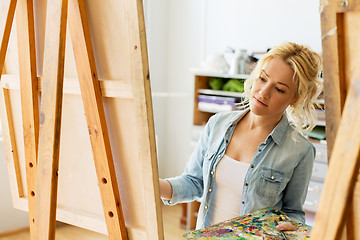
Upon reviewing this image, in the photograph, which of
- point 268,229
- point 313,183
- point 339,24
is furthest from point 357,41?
point 313,183

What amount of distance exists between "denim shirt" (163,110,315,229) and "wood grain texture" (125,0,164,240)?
0.37m

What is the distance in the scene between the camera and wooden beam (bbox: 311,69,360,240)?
0.88 m

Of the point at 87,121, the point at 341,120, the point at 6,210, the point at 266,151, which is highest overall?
the point at 341,120

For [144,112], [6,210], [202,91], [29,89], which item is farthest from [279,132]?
[6,210]

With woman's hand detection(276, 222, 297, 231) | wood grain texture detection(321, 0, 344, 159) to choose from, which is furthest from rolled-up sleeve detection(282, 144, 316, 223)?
wood grain texture detection(321, 0, 344, 159)

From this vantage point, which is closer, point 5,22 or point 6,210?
point 5,22

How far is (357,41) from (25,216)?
11.3ft

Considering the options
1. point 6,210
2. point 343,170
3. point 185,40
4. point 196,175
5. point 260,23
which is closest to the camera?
point 343,170

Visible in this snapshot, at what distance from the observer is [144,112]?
52.3 inches

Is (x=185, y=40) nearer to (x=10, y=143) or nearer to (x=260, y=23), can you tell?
(x=260, y=23)

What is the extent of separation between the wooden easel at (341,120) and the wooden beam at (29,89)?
40.4 inches

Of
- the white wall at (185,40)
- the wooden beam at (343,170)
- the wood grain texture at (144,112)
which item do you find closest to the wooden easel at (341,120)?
the wooden beam at (343,170)

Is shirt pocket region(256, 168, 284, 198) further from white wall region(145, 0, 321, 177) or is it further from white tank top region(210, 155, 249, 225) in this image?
white wall region(145, 0, 321, 177)

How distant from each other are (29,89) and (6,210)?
2.40m
